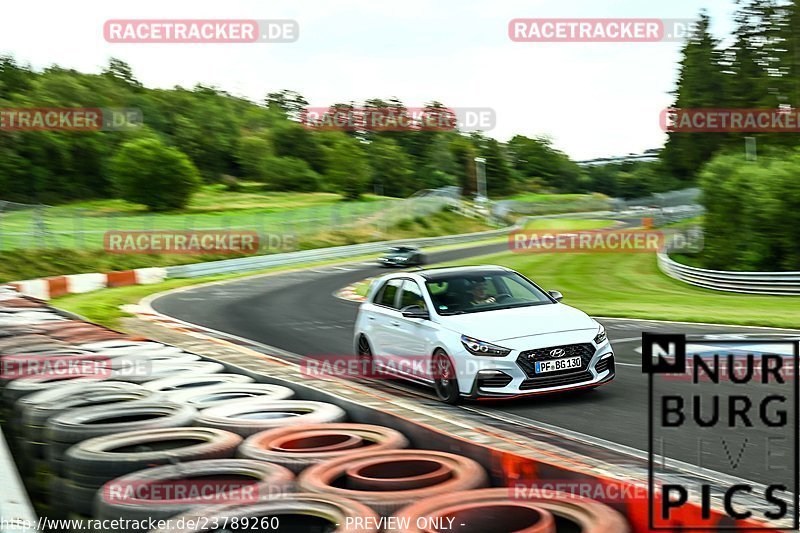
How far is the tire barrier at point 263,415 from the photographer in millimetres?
7160

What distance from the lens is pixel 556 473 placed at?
196 inches

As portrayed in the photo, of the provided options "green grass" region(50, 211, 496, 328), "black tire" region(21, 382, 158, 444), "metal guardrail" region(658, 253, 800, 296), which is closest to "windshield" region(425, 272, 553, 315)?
"black tire" region(21, 382, 158, 444)

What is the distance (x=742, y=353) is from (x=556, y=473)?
833 centimetres

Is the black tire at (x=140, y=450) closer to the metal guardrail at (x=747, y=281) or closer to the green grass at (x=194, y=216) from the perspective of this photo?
the metal guardrail at (x=747, y=281)

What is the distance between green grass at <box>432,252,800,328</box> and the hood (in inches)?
314

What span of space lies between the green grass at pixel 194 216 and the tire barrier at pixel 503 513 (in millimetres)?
32518

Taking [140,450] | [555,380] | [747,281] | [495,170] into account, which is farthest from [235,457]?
[495,170]

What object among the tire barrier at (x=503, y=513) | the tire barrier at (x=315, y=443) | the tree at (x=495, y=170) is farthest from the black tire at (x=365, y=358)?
the tree at (x=495, y=170)

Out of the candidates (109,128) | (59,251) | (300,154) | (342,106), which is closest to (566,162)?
(342,106)

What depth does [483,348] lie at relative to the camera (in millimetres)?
9641

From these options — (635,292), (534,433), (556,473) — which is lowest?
(635,292)

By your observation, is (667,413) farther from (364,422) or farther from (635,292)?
(635,292)
